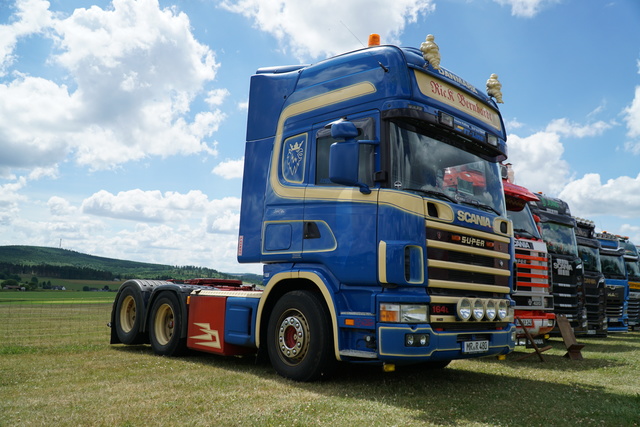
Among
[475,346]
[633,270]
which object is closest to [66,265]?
[633,270]

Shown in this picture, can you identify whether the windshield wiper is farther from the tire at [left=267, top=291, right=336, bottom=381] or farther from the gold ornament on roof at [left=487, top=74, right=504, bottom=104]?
the gold ornament on roof at [left=487, top=74, right=504, bottom=104]

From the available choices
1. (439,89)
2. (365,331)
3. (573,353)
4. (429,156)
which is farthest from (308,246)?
(573,353)

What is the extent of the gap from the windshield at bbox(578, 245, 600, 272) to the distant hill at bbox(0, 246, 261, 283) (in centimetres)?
11069

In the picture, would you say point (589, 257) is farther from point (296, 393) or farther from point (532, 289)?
point (296, 393)

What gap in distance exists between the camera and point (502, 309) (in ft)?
23.0

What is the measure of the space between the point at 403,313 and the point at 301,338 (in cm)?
149

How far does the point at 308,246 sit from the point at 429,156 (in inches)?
73.7

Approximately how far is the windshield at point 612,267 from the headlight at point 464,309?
13.5 metres

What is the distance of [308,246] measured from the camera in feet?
22.4

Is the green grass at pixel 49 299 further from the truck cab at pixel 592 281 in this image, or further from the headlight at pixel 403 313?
the headlight at pixel 403 313

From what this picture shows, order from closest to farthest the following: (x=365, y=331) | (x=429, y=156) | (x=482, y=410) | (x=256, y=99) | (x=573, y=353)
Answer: (x=482, y=410) → (x=365, y=331) → (x=429, y=156) → (x=256, y=99) → (x=573, y=353)

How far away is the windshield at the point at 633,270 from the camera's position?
20.3 m

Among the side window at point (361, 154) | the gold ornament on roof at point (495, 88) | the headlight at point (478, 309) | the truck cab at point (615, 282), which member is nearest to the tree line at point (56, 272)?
the truck cab at point (615, 282)

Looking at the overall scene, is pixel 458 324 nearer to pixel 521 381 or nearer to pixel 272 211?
pixel 521 381
